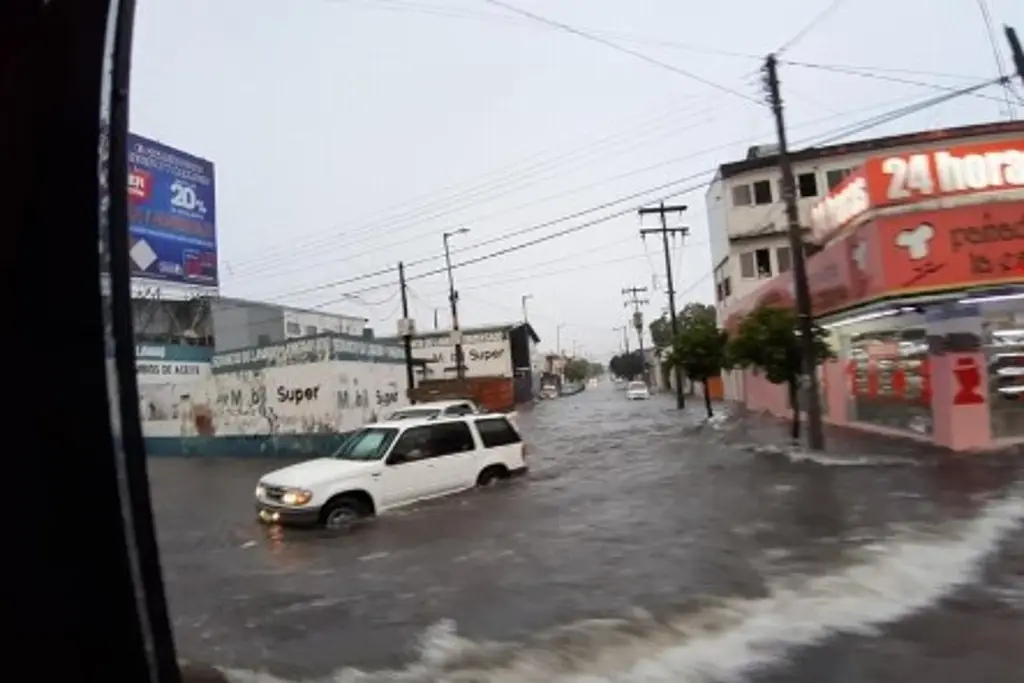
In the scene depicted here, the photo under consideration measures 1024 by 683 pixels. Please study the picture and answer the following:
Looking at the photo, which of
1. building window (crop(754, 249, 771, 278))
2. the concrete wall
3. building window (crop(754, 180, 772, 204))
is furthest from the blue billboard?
building window (crop(754, 180, 772, 204))

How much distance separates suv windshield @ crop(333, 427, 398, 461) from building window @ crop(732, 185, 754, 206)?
35748 millimetres

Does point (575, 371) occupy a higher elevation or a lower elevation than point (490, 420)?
higher

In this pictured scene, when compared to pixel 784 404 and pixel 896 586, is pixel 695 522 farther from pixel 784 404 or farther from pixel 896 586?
pixel 784 404

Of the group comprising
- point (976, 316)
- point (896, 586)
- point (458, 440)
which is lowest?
point (896, 586)

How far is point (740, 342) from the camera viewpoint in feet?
68.5

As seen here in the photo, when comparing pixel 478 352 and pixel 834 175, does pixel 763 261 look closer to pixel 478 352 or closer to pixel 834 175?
pixel 834 175

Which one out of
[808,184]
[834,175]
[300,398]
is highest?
[834,175]

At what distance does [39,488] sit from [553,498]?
1330 cm

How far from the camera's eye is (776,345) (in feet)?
67.2

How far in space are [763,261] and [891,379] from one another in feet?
85.8

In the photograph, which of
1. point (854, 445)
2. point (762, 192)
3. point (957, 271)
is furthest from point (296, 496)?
point (762, 192)

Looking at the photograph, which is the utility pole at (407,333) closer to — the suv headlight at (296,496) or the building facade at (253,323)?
the building facade at (253,323)

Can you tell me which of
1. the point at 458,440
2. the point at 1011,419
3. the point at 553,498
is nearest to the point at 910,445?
the point at 1011,419

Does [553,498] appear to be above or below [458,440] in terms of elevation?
below
